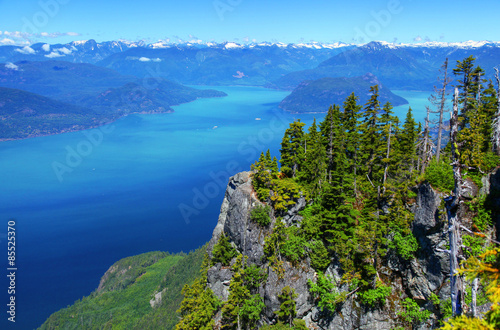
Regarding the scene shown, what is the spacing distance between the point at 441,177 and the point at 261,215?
62.8 feet

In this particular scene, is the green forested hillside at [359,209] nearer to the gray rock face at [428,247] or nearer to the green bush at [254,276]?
the green bush at [254,276]

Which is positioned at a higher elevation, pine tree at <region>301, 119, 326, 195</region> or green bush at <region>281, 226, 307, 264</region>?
pine tree at <region>301, 119, 326, 195</region>

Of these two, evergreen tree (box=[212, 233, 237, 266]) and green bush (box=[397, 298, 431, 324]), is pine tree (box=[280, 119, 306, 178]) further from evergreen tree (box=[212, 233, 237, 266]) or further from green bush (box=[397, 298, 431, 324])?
green bush (box=[397, 298, 431, 324])

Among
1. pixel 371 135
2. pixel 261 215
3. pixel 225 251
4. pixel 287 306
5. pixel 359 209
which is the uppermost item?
pixel 371 135

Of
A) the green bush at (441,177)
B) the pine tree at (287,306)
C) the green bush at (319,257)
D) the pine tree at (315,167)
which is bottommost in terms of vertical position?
the pine tree at (287,306)

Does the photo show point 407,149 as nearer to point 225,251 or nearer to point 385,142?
point 385,142

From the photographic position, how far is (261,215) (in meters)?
35.8

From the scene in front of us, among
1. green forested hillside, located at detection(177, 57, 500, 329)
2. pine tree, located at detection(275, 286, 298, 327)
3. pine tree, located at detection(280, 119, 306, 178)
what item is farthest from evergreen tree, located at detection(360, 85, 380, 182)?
pine tree, located at detection(275, 286, 298, 327)

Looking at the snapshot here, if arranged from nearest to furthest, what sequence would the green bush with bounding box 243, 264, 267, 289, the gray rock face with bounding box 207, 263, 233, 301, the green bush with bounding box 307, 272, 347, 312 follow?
1. the green bush with bounding box 307, 272, 347, 312
2. the green bush with bounding box 243, 264, 267, 289
3. the gray rock face with bounding box 207, 263, 233, 301

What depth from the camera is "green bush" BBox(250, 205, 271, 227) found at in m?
35.7

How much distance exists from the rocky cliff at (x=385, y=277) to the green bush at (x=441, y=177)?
64 cm

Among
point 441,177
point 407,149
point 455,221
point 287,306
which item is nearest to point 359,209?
point 441,177

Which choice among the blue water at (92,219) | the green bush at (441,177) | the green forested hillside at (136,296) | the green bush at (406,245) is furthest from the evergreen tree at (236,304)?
the blue water at (92,219)

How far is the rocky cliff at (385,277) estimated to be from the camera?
77.9ft
